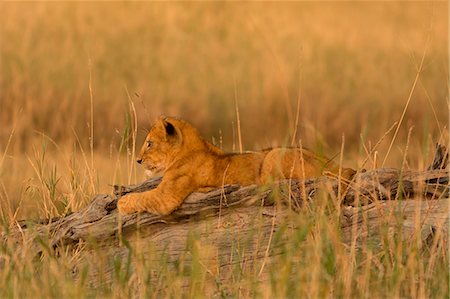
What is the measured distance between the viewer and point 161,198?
590cm

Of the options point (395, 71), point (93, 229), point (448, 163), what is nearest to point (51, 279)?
point (93, 229)

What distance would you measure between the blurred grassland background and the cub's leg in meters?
4.45

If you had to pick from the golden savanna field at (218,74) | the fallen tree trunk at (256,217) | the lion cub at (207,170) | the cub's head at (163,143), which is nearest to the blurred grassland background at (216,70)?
the golden savanna field at (218,74)

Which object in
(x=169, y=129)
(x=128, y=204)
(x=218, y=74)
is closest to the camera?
(x=128, y=204)

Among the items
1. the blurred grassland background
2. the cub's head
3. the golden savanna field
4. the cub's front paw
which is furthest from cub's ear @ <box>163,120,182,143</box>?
the blurred grassland background

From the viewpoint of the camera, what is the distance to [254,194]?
580 cm

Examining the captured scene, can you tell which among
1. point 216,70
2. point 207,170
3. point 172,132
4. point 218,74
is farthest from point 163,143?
point 216,70

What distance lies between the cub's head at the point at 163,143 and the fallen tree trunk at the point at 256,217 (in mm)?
366

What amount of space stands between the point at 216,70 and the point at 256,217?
293 inches

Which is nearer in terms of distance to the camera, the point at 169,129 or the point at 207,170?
the point at 207,170

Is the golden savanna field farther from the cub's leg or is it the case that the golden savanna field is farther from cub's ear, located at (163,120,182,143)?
the cub's leg

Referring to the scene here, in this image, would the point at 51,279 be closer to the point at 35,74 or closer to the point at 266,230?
the point at 266,230

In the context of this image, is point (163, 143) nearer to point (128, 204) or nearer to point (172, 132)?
point (172, 132)

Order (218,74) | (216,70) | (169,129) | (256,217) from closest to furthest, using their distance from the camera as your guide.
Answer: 1. (256,217)
2. (169,129)
3. (218,74)
4. (216,70)
